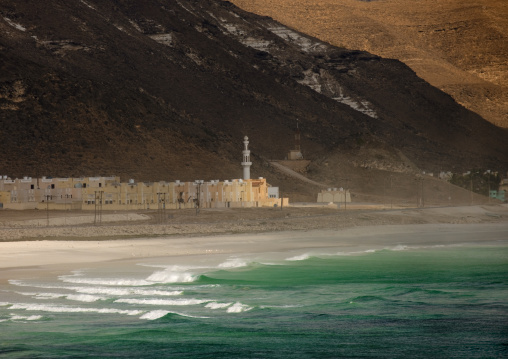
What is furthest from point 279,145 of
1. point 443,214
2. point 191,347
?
point 191,347

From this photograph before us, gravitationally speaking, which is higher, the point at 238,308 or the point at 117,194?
the point at 117,194

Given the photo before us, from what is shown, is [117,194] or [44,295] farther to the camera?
[117,194]

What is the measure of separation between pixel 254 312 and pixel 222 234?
34.8 meters

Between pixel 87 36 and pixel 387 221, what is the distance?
311 feet

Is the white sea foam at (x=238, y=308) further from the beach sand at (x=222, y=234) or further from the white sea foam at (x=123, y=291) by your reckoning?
the beach sand at (x=222, y=234)

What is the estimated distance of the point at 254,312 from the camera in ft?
109

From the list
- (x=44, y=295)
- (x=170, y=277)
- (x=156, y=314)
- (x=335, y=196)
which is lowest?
(x=156, y=314)

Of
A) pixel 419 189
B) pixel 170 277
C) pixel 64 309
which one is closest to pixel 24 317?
pixel 64 309

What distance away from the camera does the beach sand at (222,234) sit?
5125 centimetres

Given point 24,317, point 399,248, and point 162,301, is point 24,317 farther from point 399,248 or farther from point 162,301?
point 399,248

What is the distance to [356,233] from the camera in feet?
239

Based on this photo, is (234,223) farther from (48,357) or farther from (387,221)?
(48,357)

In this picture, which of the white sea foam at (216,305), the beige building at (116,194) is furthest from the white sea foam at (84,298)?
the beige building at (116,194)

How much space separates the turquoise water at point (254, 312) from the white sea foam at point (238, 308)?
39 millimetres
